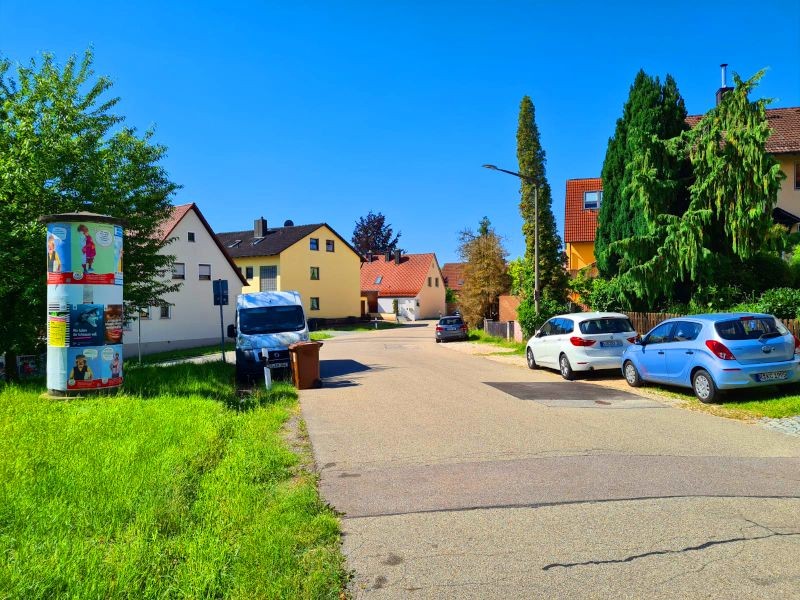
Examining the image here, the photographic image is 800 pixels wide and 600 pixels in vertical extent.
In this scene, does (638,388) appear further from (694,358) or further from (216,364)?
(216,364)

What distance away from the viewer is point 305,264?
5350cm

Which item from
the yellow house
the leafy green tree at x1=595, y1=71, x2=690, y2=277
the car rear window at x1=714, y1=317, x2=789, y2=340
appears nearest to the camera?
the car rear window at x1=714, y1=317, x2=789, y2=340

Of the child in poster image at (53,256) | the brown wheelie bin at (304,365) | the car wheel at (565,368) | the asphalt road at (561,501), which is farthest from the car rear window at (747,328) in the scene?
the child in poster image at (53,256)

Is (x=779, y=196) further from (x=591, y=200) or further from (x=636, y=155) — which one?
(x=636, y=155)

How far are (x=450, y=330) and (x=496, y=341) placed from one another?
3.47m

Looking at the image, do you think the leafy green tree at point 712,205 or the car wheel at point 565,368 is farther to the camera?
the leafy green tree at point 712,205

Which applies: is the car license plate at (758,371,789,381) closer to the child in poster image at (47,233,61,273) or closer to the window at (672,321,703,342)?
the window at (672,321,703,342)

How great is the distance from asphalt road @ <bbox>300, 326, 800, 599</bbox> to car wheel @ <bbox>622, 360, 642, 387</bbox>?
2427 millimetres

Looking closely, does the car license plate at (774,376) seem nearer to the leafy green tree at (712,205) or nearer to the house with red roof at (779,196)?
the leafy green tree at (712,205)

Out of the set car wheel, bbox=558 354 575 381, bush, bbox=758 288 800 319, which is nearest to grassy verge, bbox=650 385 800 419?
bush, bbox=758 288 800 319

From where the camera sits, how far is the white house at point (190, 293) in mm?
31297

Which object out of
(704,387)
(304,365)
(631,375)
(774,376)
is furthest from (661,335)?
(304,365)

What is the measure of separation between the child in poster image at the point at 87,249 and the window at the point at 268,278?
131 feet

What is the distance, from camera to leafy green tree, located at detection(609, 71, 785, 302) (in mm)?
16031
